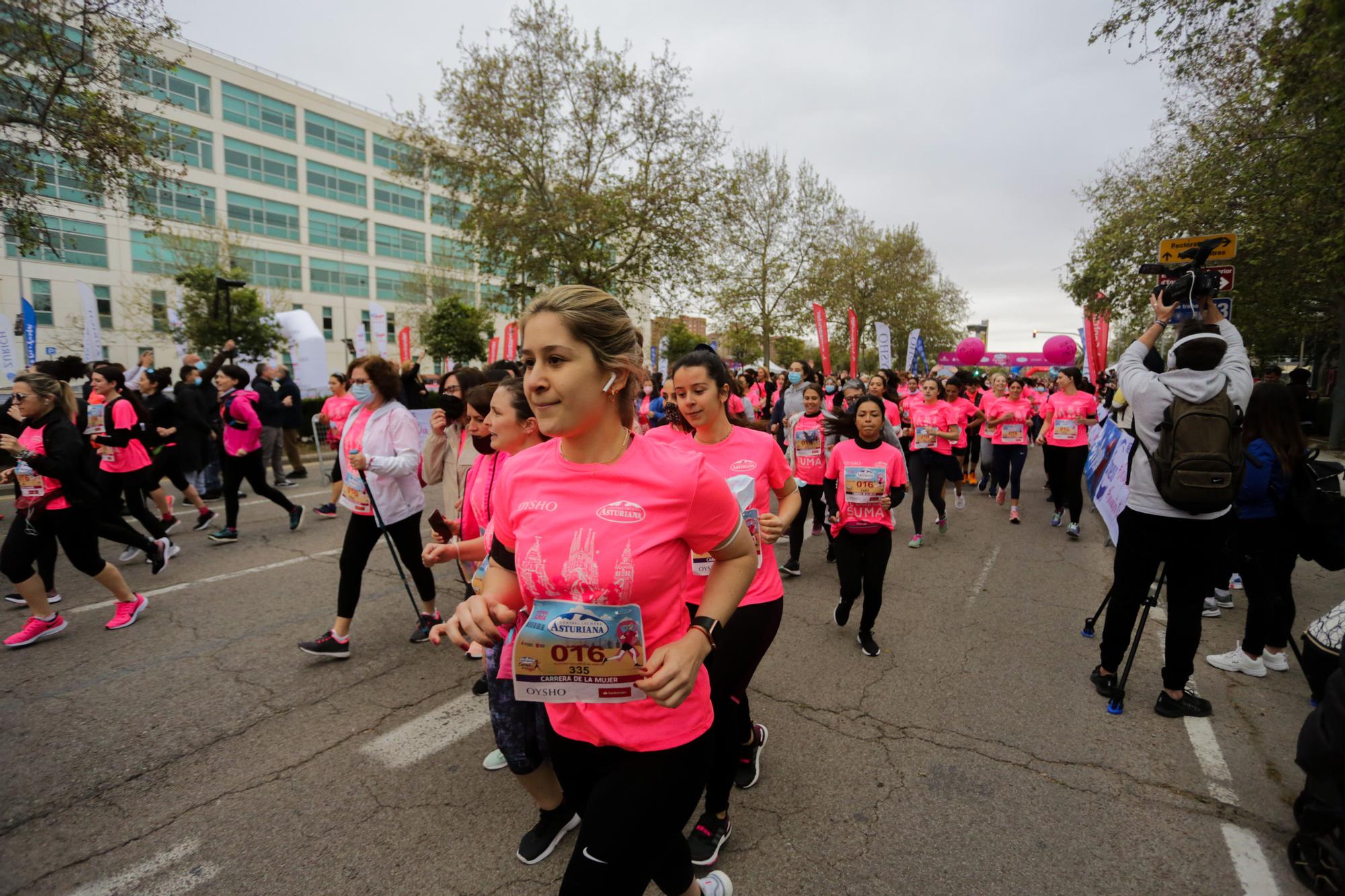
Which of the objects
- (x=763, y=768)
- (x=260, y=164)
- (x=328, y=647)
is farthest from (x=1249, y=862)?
(x=260, y=164)

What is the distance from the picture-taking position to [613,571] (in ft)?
5.02

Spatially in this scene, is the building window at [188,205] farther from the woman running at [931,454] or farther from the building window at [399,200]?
the woman running at [931,454]

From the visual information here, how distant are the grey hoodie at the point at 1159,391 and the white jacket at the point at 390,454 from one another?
445 centimetres

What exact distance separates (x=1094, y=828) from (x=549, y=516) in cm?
295

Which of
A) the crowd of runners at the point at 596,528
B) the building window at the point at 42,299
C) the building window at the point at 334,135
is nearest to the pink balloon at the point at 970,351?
the crowd of runners at the point at 596,528

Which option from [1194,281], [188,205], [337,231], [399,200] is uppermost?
[399,200]

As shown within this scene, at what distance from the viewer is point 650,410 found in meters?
11.8

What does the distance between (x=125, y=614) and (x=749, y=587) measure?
5736mm

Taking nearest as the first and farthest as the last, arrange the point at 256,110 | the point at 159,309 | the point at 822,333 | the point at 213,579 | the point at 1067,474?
the point at 213,579 → the point at 1067,474 → the point at 822,333 → the point at 159,309 → the point at 256,110

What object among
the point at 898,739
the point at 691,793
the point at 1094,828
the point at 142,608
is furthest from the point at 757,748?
the point at 142,608

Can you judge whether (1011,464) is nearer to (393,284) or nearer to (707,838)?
(707,838)

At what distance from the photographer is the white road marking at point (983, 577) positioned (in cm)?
604

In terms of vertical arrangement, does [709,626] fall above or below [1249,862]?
above

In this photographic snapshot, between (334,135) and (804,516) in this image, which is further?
(334,135)
